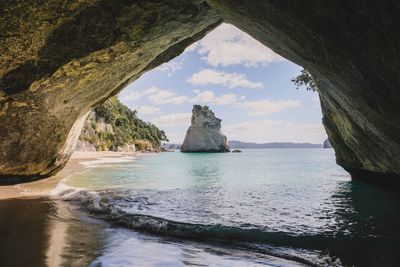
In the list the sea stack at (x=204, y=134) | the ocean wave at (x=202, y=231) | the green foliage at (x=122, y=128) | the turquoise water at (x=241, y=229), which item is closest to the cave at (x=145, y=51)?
the turquoise water at (x=241, y=229)

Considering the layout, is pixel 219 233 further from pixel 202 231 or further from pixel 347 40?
pixel 347 40

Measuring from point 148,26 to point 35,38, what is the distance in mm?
2936

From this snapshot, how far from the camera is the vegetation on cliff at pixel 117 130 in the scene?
68963 mm

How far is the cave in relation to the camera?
602 centimetres

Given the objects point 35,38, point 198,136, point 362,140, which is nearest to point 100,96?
point 35,38

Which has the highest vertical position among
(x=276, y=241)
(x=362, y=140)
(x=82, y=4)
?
(x=82, y=4)

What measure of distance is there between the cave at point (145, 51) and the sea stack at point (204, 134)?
99.8 meters

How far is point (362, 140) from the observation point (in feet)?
45.6

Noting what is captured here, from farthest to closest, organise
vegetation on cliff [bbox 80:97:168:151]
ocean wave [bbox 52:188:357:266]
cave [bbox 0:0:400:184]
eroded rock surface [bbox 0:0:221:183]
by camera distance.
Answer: vegetation on cliff [bbox 80:97:168:151] → eroded rock surface [bbox 0:0:221:183] → ocean wave [bbox 52:188:357:266] → cave [bbox 0:0:400:184]

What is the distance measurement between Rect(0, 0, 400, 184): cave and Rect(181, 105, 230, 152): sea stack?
99839 millimetres

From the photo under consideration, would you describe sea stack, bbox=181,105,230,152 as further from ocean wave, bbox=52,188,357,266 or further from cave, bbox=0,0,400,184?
ocean wave, bbox=52,188,357,266

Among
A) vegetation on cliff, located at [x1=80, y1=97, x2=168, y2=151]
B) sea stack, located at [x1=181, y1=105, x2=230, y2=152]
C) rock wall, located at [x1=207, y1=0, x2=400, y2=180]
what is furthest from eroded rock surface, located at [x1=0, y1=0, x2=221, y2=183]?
sea stack, located at [x1=181, y1=105, x2=230, y2=152]

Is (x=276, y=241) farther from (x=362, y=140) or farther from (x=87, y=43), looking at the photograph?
(x=362, y=140)

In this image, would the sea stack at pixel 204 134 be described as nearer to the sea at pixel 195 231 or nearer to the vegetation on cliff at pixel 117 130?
the vegetation on cliff at pixel 117 130
